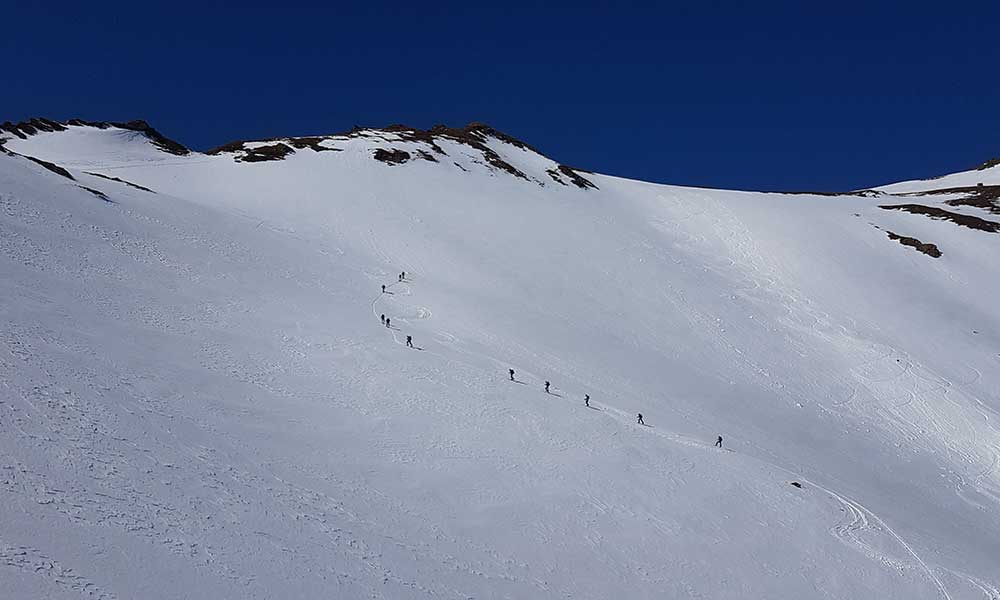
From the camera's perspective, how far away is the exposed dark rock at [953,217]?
65500mm

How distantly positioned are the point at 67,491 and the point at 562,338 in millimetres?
25881

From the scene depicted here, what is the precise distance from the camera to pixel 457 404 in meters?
23.9

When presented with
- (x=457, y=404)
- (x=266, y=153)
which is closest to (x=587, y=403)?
(x=457, y=404)

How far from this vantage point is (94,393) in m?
17.2

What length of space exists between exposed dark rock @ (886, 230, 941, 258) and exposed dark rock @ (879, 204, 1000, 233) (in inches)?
387

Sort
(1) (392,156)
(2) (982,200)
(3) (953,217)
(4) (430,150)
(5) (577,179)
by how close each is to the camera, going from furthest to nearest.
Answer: (2) (982,200) → (5) (577,179) → (4) (430,150) → (1) (392,156) → (3) (953,217)

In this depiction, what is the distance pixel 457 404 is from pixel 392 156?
5000 cm

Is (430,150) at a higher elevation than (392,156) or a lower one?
higher

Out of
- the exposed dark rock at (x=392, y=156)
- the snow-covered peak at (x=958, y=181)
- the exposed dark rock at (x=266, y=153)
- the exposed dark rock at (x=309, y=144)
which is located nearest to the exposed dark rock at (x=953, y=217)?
the snow-covered peak at (x=958, y=181)

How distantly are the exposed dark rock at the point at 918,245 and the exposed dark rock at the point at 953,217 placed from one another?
9.82 m

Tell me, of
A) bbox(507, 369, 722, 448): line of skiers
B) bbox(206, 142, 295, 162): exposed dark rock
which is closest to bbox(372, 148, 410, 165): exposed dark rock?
bbox(206, 142, 295, 162): exposed dark rock

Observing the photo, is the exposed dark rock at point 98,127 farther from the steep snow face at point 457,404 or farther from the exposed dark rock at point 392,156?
the exposed dark rock at point 392,156

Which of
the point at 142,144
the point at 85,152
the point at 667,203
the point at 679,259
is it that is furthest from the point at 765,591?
the point at 142,144

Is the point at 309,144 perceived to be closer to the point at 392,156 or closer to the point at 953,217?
the point at 392,156
